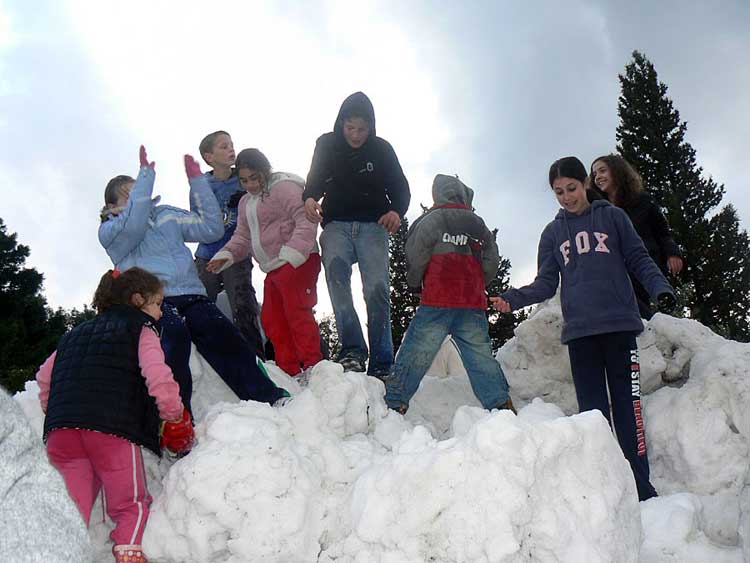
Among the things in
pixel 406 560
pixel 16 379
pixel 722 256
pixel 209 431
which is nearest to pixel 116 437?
pixel 209 431

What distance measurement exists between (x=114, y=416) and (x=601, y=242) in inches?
117

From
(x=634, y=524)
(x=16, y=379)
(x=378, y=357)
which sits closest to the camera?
(x=634, y=524)

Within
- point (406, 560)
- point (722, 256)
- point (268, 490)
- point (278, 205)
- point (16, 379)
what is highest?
point (722, 256)

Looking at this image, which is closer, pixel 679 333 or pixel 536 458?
pixel 536 458

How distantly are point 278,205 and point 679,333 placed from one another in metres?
3.24

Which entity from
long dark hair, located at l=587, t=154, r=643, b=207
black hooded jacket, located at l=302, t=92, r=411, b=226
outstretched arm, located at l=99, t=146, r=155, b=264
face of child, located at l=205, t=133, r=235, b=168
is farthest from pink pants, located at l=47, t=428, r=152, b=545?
long dark hair, located at l=587, t=154, r=643, b=207

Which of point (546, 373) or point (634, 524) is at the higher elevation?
point (546, 373)

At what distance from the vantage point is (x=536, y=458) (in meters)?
2.47

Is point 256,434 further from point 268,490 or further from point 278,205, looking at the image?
point 278,205

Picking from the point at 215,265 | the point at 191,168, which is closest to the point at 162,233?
the point at 191,168

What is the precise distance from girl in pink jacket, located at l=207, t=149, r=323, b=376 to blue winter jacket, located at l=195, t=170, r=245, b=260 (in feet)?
1.34

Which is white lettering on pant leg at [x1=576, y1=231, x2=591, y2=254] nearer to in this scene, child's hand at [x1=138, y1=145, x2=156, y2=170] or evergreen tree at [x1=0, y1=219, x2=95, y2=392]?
child's hand at [x1=138, y1=145, x2=156, y2=170]

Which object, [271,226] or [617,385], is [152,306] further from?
[617,385]

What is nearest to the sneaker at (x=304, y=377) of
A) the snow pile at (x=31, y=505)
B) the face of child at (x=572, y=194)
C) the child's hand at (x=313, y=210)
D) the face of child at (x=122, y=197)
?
the child's hand at (x=313, y=210)
